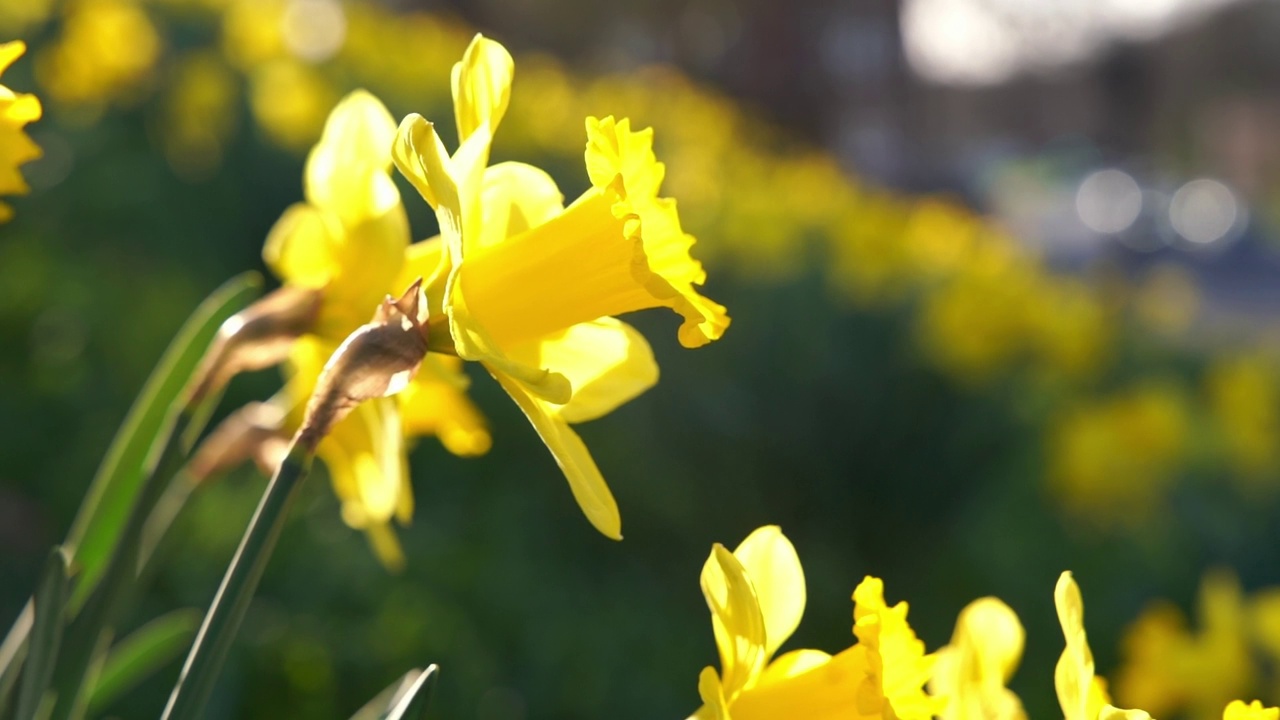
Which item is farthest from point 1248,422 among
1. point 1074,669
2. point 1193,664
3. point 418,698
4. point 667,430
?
point 418,698

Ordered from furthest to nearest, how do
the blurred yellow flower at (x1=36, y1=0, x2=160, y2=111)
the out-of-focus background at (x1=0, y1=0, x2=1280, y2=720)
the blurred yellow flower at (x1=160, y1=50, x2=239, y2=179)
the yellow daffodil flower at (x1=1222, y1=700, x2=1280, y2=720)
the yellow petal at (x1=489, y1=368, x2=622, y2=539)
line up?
1. the blurred yellow flower at (x1=160, y1=50, x2=239, y2=179)
2. the blurred yellow flower at (x1=36, y1=0, x2=160, y2=111)
3. the out-of-focus background at (x1=0, y1=0, x2=1280, y2=720)
4. the yellow petal at (x1=489, y1=368, x2=622, y2=539)
5. the yellow daffodil flower at (x1=1222, y1=700, x2=1280, y2=720)

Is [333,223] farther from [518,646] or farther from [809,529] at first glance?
[809,529]

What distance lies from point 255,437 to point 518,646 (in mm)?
2159

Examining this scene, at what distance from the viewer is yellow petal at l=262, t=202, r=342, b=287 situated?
2.75ft

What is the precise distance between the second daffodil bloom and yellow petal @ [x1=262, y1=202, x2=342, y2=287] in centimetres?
21

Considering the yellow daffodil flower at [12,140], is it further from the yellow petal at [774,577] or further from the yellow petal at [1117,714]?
the yellow petal at [1117,714]

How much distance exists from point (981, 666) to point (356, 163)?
48 cm

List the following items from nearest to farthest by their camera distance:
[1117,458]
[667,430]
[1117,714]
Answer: [1117,714] < [1117,458] < [667,430]

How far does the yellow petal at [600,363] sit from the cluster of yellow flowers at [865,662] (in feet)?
0.43

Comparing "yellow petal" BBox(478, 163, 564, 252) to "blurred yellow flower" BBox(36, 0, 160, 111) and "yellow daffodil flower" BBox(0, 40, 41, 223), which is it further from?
"blurred yellow flower" BBox(36, 0, 160, 111)

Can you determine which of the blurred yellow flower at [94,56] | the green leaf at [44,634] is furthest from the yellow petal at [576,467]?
the blurred yellow flower at [94,56]

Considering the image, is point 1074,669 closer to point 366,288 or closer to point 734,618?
point 734,618

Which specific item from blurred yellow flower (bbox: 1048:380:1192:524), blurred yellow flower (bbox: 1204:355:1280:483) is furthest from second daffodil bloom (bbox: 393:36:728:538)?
blurred yellow flower (bbox: 1204:355:1280:483)

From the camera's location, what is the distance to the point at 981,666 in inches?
23.9
